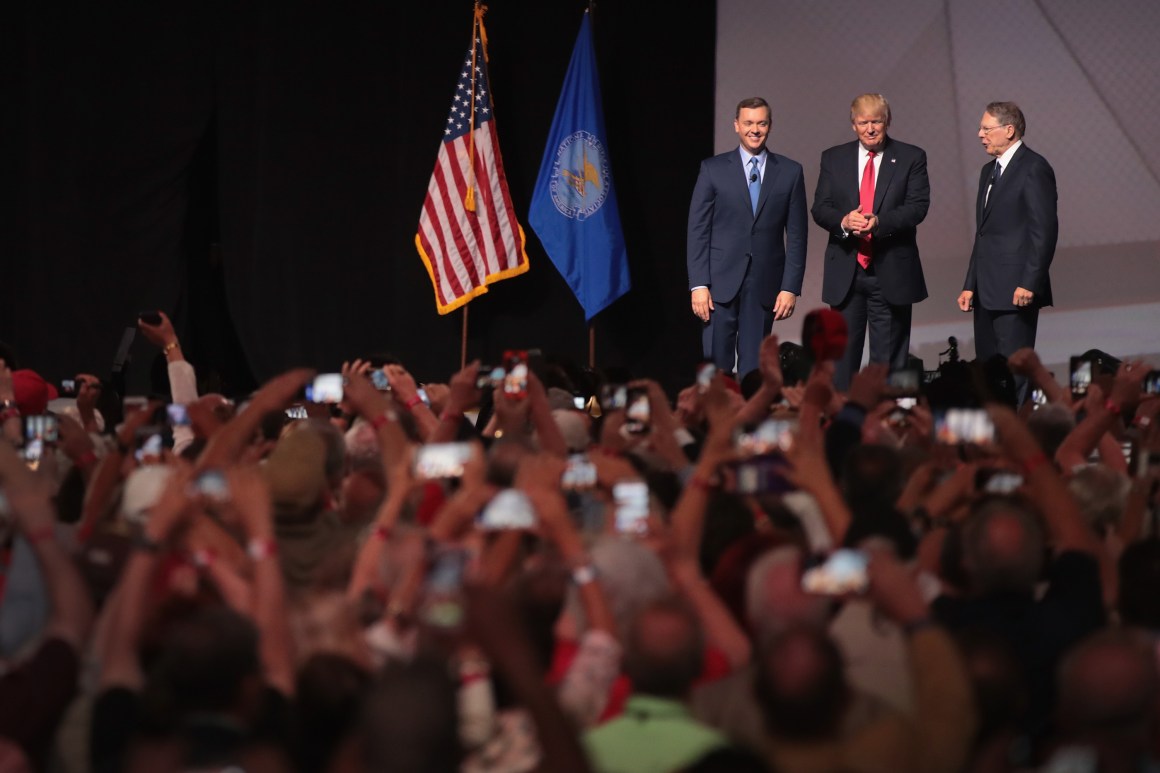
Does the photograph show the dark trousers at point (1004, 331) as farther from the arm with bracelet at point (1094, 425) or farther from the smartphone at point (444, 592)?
the smartphone at point (444, 592)

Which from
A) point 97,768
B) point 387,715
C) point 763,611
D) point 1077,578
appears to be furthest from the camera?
point 1077,578

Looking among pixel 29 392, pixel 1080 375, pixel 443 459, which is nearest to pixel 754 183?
pixel 1080 375

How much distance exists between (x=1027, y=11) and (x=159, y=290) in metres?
4.79

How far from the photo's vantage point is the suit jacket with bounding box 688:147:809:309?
6.70 meters

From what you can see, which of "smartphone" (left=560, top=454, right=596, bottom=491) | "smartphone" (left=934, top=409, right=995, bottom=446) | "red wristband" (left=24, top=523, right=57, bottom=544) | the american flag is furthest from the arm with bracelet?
the american flag

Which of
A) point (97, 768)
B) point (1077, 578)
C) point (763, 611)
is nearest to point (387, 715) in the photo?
point (97, 768)

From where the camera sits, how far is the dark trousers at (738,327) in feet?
21.8

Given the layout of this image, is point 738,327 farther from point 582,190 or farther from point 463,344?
point 463,344

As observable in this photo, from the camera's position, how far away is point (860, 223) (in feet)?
20.7

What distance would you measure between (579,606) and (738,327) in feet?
14.8

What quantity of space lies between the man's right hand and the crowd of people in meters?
3.08

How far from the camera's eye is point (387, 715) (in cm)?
165

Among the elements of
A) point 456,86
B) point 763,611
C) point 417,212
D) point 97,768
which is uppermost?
point 456,86

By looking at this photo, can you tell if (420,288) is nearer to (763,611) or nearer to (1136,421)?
(1136,421)
